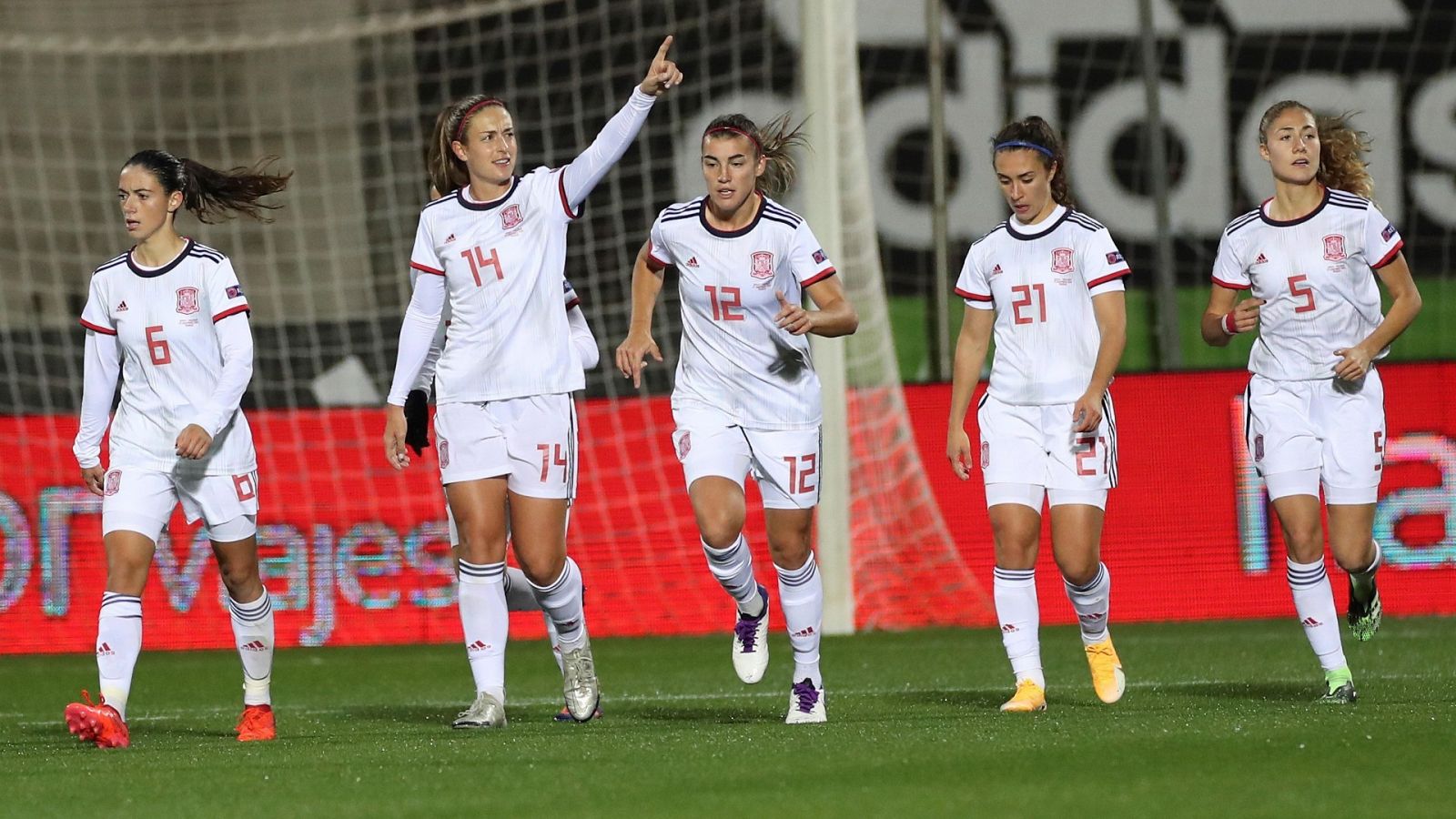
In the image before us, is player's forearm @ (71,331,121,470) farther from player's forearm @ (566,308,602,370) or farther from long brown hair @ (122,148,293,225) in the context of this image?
player's forearm @ (566,308,602,370)

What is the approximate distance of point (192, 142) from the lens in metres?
19.5

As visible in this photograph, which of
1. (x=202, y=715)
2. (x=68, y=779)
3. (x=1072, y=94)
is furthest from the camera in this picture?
(x=1072, y=94)

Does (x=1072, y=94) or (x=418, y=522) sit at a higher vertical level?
(x=1072, y=94)

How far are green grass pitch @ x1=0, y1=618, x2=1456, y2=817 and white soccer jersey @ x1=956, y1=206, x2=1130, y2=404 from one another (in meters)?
1.14

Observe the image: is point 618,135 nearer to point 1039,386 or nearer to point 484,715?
point 1039,386

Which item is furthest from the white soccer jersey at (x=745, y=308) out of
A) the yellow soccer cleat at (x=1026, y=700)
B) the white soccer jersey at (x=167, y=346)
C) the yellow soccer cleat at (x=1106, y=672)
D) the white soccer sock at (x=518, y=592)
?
the white soccer jersey at (x=167, y=346)

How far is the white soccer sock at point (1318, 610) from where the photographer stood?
23.5 feet

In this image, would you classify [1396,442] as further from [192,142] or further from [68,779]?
[192,142]

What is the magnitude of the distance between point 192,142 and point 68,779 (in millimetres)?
14626

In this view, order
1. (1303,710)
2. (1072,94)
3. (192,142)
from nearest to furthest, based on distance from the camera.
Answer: (1303,710)
(192,142)
(1072,94)

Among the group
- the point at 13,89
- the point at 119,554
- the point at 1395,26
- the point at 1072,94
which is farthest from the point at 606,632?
the point at 1395,26

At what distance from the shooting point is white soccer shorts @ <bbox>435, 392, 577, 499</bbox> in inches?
267

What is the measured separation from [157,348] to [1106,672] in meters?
3.45

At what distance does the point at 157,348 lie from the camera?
22.4ft
